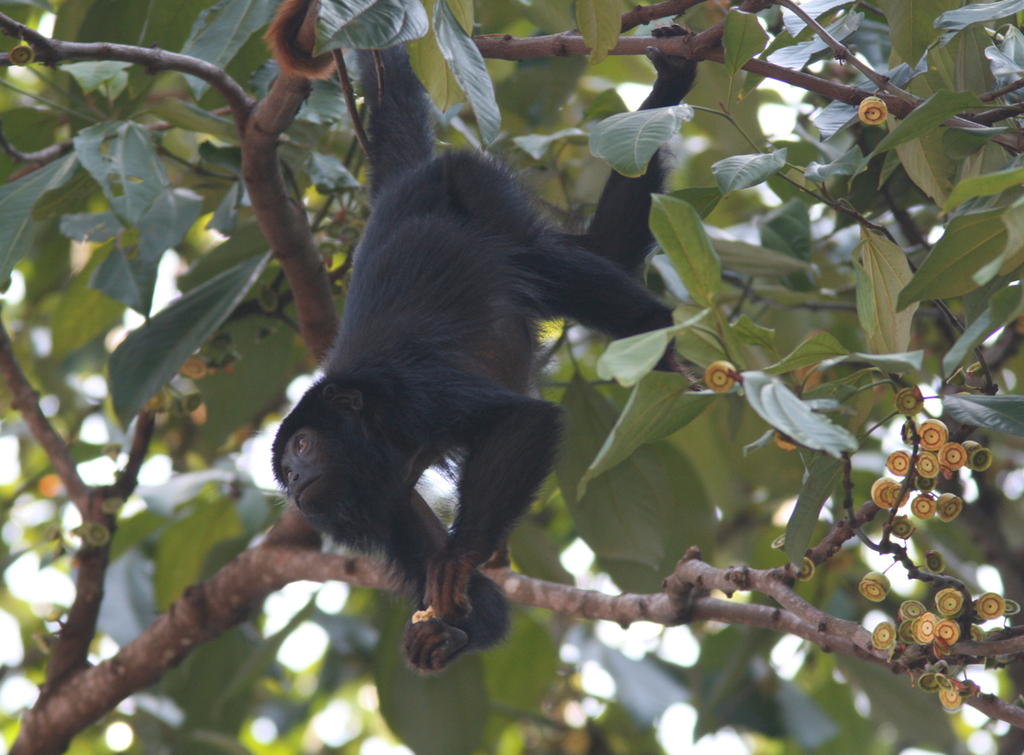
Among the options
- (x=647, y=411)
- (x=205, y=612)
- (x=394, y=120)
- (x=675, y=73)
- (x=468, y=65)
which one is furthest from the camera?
(x=205, y=612)

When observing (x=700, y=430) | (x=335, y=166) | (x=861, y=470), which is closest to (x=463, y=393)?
(x=335, y=166)

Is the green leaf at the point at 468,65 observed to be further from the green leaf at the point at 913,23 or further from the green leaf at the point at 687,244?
the green leaf at the point at 913,23

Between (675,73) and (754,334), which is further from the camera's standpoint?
(675,73)

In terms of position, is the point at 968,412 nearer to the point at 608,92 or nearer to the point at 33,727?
the point at 608,92

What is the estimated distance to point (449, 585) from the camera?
5.66 ft

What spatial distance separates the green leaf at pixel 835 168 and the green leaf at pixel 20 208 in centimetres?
130

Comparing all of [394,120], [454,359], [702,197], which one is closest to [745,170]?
[702,197]

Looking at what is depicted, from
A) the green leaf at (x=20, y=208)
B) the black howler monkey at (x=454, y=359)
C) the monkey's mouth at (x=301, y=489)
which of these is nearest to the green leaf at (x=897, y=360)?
the black howler monkey at (x=454, y=359)

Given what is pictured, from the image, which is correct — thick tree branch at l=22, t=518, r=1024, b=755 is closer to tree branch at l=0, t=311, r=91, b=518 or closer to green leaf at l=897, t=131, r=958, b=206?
tree branch at l=0, t=311, r=91, b=518

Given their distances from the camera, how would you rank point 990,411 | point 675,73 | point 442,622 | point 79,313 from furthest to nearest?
point 79,313 → point 675,73 → point 442,622 → point 990,411

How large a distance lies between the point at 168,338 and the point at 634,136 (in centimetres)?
129

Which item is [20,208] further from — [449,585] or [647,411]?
[647,411]

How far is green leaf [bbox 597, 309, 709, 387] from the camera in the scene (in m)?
0.85

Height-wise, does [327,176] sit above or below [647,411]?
below
